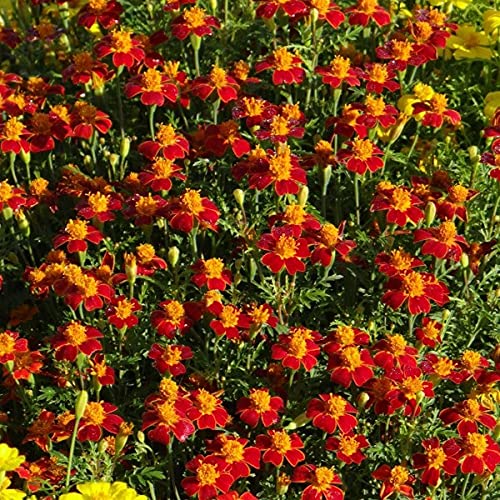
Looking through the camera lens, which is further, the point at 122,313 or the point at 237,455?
the point at 122,313

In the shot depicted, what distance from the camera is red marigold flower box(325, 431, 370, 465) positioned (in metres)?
2.55

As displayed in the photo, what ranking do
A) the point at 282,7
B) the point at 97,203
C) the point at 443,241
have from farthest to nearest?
the point at 282,7, the point at 97,203, the point at 443,241

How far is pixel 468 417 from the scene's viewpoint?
2566 millimetres

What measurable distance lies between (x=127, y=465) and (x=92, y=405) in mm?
236

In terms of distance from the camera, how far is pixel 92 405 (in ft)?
8.43

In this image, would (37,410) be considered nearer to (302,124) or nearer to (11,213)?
(11,213)

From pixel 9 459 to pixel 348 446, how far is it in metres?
0.80

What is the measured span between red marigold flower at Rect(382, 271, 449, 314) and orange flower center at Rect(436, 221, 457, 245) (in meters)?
0.13

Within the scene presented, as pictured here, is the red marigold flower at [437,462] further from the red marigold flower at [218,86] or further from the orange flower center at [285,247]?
the red marigold flower at [218,86]

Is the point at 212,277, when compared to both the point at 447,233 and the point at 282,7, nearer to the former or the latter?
the point at 447,233

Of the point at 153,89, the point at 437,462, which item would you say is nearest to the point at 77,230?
the point at 153,89

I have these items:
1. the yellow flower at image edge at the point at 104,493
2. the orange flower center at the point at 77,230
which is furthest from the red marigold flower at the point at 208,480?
the orange flower center at the point at 77,230

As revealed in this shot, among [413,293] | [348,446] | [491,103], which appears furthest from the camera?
[491,103]

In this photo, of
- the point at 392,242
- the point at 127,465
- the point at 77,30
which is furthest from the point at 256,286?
the point at 77,30
